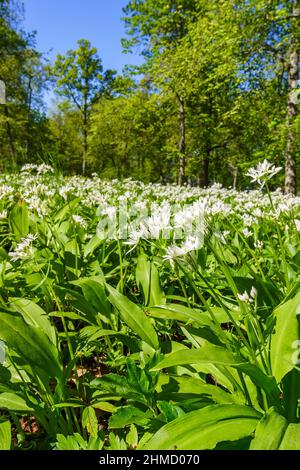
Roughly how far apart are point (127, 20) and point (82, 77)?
15.7 m

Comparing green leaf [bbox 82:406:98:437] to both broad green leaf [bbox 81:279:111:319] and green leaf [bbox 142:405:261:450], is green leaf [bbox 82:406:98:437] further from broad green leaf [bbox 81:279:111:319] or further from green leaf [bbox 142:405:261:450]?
broad green leaf [bbox 81:279:111:319]

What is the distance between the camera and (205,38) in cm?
1283

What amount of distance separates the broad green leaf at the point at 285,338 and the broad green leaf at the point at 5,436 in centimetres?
105

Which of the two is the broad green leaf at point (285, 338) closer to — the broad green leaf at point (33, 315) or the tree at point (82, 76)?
the broad green leaf at point (33, 315)

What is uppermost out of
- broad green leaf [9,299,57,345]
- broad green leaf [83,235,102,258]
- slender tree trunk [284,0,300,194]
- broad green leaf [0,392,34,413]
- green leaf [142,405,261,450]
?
slender tree trunk [284,0,300,194]

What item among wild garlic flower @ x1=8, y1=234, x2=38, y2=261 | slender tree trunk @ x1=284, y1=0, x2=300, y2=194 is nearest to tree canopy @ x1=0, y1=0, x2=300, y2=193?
slender tree trunk @ x1=284, y1=0, x2=300, y2=194

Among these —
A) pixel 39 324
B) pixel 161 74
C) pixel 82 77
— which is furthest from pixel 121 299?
pixel 82 77

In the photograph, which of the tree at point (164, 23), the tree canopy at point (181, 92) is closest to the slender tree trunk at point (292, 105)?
the tree canopy at point (181, 92)

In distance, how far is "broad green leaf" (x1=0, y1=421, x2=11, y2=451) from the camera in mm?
1356

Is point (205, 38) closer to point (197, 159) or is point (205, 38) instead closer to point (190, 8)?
point (190, 8)

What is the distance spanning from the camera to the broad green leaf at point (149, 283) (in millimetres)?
2281

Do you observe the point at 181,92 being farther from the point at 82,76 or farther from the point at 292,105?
the point at 82,76

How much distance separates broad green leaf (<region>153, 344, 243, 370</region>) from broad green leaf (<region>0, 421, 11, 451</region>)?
0.71 metres
